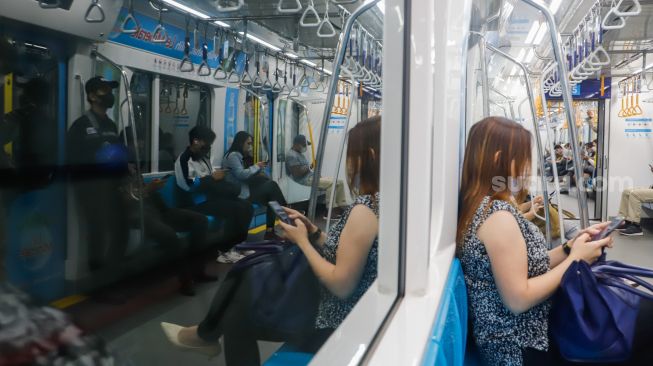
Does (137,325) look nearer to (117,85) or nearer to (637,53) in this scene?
(117,85)

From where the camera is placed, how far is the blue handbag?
1482 mm

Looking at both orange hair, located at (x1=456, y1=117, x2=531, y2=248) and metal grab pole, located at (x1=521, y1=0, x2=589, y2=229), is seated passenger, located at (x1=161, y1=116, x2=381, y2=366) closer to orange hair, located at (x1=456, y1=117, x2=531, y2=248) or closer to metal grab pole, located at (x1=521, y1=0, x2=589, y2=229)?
orange hair, located at (x1=456, y1=117, x2=531, y2=248)

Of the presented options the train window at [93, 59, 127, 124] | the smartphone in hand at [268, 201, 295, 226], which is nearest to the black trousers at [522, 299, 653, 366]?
the smartphone in hand at [268, 201, 295, 226]

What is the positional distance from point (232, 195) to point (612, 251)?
5853 mm

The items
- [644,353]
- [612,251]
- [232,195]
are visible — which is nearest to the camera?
[644,353]

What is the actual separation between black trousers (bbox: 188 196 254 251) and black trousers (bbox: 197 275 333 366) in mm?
236

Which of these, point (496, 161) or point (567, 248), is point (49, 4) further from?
point (567, 248)

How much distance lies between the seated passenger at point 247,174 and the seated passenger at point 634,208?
7287 millimetres

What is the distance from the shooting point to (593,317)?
1.48 m

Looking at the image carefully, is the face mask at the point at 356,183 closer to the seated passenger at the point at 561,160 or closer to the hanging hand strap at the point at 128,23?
the hanging hand strap at the point at 128,23

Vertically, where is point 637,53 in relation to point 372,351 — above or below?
above

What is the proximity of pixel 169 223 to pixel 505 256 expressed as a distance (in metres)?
1.20

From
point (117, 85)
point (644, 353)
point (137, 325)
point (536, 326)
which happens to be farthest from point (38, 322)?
point (644, 353)

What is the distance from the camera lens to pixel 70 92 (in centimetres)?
131
